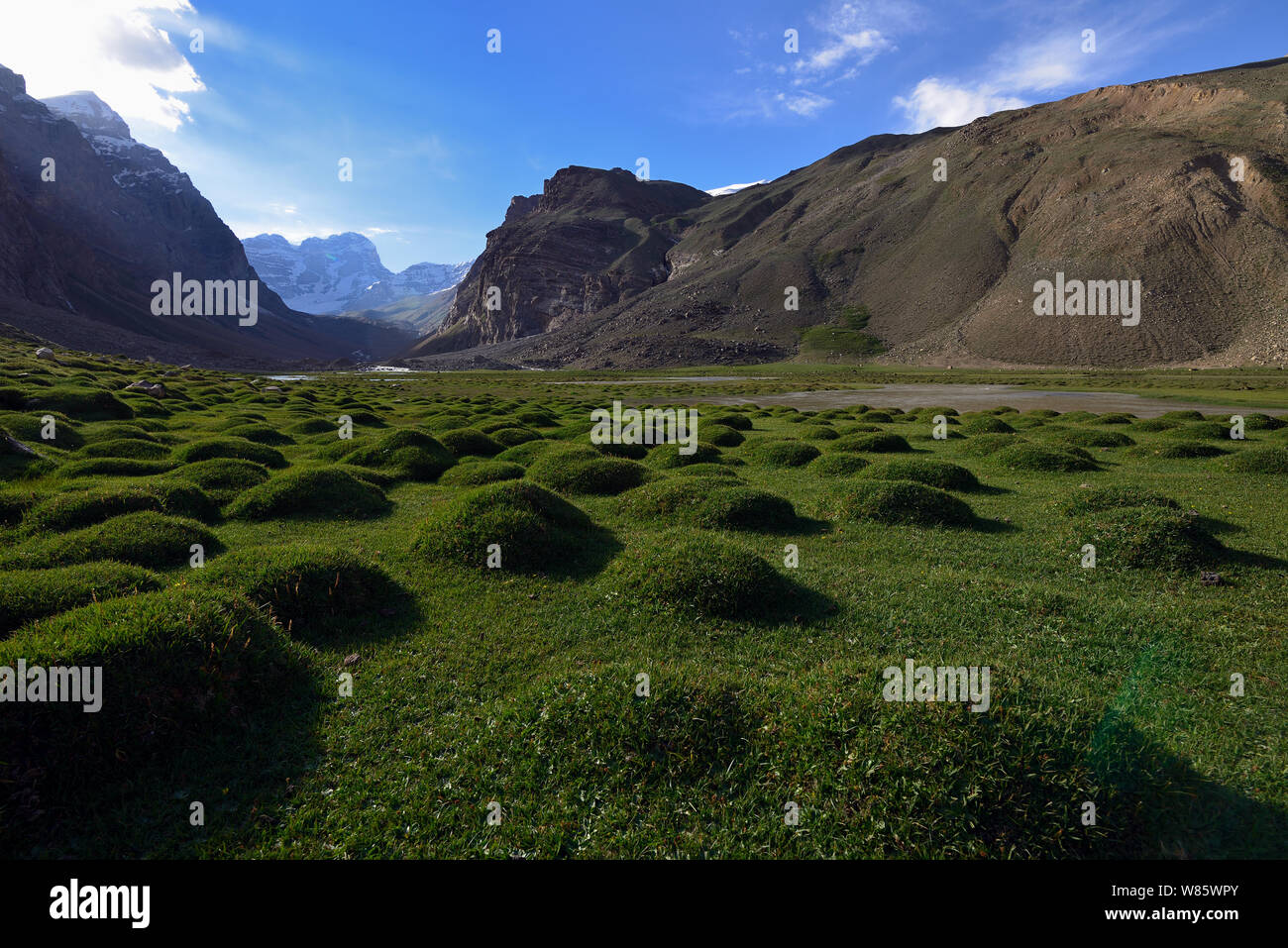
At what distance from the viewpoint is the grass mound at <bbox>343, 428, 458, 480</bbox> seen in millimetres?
26281

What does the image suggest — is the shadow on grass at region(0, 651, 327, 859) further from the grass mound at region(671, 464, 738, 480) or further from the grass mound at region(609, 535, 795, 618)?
the grass mound at region(671, 464, 738, 480)

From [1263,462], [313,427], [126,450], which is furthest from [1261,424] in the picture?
[126,450]

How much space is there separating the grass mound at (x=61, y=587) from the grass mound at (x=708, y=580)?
915 cm

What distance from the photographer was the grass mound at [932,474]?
2275 cm

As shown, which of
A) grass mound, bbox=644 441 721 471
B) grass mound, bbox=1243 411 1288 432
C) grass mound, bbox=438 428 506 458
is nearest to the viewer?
grass mound, bbox=644 441 721 471

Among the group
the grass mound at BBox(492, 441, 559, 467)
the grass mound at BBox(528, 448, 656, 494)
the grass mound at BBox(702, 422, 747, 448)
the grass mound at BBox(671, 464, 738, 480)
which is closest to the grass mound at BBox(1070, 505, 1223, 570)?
the grass mound at BBox(671, 464, 738, 480)

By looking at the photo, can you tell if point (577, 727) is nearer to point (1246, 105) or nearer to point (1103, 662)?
point (1103, 662)

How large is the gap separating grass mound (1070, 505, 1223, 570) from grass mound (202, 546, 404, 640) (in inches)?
690

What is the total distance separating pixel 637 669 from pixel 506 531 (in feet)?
23.5

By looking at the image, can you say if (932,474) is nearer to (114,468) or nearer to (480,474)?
(480,474)
